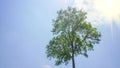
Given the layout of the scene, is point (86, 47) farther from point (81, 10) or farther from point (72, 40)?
point (81, 10)

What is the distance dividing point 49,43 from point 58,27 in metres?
3.62

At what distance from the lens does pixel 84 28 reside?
1809 inches

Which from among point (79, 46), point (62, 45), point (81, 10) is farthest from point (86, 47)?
point (81, 10)

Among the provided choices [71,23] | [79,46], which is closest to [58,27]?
[71,23]

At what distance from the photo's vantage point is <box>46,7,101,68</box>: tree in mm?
44562

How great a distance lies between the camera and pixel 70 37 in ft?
146

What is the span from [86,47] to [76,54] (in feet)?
7.99

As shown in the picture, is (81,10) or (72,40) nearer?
(72,40)

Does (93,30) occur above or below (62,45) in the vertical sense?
above

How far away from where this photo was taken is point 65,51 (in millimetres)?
44875

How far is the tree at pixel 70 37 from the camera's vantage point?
4456cm

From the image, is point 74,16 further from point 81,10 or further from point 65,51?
point 65,51

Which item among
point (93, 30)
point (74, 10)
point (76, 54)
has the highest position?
point (74, 10)

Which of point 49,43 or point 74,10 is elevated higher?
point 74,10
